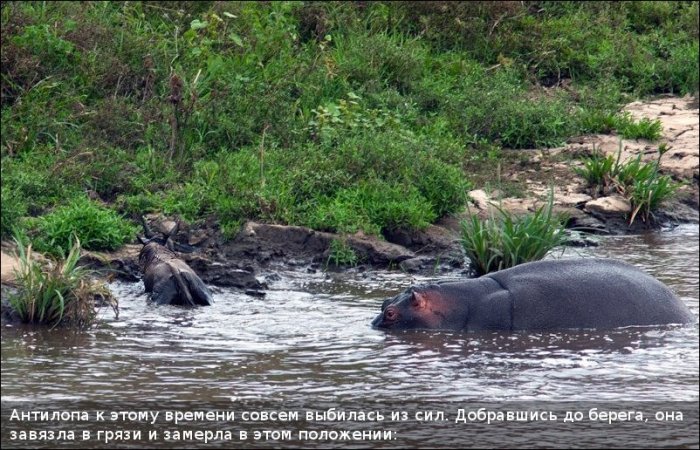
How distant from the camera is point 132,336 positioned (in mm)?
6918

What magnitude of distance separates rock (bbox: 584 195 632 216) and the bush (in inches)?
147

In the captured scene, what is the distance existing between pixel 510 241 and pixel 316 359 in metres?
2.24

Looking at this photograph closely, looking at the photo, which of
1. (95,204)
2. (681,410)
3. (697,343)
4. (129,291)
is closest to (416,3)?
(95,204)

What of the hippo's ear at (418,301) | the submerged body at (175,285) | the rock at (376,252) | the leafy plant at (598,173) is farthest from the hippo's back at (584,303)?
the leafy plant at (598,173)

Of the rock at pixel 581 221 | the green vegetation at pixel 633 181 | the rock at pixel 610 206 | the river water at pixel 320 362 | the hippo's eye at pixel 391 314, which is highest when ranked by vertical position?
the green vegetation at pixel 633 181

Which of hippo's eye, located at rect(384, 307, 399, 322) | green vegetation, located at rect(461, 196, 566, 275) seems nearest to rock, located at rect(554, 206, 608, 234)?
green vegetation, located at rect(461, 196, 566, 275)

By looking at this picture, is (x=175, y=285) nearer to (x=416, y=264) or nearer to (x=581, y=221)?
(x=416, y=264)

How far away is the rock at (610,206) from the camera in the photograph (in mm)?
9984

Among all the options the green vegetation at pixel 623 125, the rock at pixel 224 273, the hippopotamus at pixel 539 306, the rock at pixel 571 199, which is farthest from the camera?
the green vegetation at pixel 623 125

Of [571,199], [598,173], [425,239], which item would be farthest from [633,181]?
[425,239]

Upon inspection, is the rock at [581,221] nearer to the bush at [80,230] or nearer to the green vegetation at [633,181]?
the green vegetation at [633,181]

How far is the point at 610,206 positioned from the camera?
10008mm

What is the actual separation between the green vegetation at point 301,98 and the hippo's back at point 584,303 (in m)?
2.17

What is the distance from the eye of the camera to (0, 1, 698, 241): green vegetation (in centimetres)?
939
